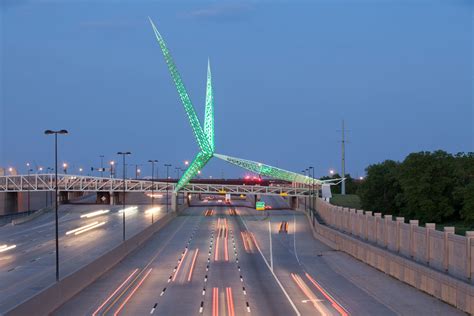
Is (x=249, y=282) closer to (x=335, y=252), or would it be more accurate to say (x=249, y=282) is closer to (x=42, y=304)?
(x=42, y=304)

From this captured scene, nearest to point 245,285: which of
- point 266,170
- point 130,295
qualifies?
point 130,295

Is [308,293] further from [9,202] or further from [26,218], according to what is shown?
[9,202]

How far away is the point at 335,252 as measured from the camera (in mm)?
62750

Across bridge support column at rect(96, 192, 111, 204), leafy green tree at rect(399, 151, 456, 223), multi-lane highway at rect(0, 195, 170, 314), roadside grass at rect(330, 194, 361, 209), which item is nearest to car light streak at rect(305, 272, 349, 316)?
multi-lane highway at rect(0, 195, 170, 314)

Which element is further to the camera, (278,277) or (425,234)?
(278,277)

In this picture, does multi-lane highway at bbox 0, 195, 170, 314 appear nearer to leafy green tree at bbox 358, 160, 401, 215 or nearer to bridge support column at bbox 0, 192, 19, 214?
leafy green tree at bbox 358, 160, 401, 215

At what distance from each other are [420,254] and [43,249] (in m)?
38.4

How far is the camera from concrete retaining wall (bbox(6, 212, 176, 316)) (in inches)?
1158

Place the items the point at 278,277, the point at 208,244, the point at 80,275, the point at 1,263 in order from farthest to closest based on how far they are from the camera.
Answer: the point at 208,244
the point at 1,263
the point at 278,277
the point at 80,275

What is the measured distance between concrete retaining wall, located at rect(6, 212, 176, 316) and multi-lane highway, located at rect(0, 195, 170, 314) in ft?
5.09

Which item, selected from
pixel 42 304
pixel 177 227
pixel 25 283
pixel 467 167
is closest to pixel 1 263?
pixel 25 283

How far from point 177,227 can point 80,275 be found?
188ft

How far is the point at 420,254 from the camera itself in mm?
38812

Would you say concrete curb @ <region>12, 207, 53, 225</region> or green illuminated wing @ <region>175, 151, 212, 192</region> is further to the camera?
green illuminated wing @ <region>175, 151, 212, 192</region>
